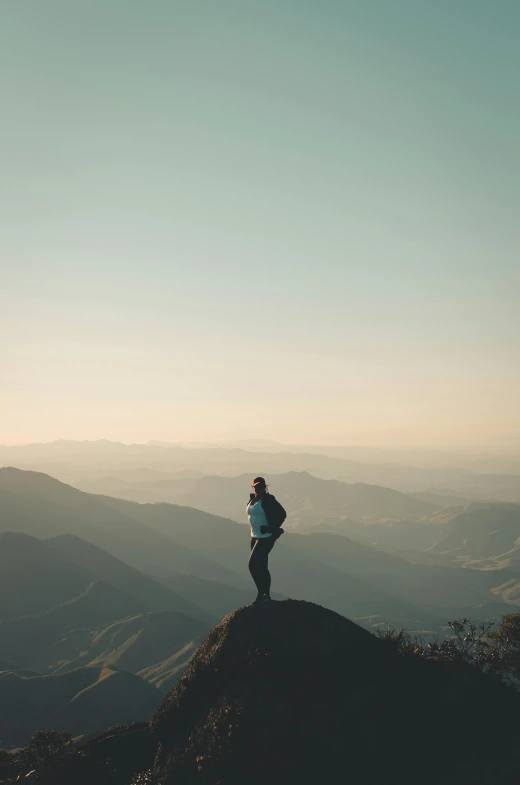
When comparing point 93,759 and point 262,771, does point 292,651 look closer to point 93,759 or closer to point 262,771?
point 262,771

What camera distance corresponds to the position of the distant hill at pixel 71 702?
328 ft

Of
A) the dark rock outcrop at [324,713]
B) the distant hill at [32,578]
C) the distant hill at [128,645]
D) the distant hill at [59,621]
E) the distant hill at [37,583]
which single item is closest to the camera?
the dark rock outcrop at [324,713]

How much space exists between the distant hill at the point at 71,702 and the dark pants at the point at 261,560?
349 ft

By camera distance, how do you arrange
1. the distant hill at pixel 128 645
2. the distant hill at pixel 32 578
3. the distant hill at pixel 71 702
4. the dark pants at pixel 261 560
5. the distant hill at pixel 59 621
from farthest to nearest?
the distant hill at pixel 32 578
the distant hill at pixel 59 621
the distant hill at pixel 128 645
the distant hill at pixel 71 702
the dark pants at pixel 261 560

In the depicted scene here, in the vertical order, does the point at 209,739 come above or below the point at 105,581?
above

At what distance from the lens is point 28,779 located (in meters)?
14.9

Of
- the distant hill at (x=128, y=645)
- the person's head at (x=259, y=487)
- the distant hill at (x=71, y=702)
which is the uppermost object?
the person's head at (x=259, y=487)

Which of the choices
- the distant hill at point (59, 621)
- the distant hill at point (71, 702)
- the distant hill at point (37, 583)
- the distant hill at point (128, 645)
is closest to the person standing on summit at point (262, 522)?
the distant hill at point (71, 702)

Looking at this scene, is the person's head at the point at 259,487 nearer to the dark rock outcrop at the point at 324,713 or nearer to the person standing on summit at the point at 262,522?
the person standing on summit at the point at 262,522

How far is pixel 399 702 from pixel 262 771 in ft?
10.0

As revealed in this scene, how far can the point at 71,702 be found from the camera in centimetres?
10656

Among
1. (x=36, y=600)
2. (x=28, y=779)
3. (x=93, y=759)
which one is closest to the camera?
(x=93, y=759)

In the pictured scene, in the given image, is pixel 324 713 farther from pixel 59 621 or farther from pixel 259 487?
pixel 59 621

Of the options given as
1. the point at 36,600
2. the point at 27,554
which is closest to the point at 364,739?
the point at 36,600
